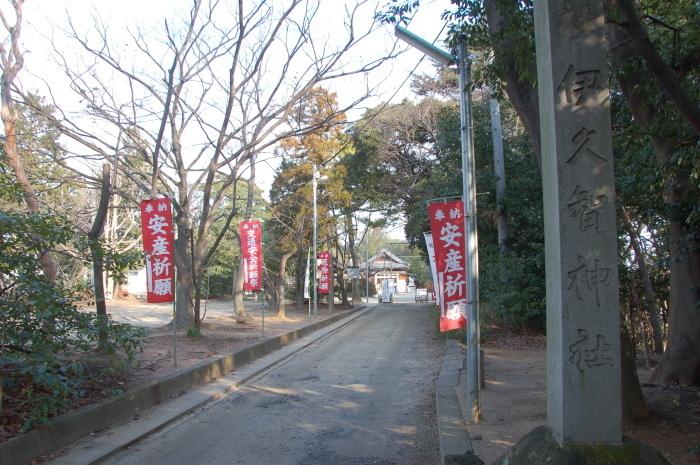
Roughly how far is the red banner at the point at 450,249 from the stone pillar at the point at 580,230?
13.8ft

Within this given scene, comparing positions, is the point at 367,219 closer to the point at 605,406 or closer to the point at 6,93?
the point at 6,93

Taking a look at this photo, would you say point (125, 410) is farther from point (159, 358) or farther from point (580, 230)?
point (580, 230)

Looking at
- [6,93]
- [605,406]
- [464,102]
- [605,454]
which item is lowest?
[605,454]

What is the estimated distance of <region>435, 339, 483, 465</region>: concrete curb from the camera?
209 inches

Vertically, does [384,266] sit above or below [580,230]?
below

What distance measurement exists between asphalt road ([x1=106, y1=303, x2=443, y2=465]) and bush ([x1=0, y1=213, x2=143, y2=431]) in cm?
112

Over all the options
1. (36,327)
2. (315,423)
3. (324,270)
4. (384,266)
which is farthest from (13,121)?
(384,266)

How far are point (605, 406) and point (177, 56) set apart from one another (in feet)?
42.4

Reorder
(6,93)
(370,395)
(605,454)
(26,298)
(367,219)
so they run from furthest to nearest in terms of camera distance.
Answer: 1. (367,219)
2. (6,93)
3. (370,395)
4. (26,298)
5. (605,454)

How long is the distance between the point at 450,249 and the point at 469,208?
1.37 meters

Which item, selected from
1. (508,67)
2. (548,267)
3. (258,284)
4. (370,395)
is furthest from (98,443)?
(258,284)

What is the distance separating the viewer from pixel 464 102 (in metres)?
7.31

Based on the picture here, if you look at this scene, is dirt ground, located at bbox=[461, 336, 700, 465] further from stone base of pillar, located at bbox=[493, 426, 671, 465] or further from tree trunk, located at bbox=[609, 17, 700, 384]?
stone base of pillar, located at bbox=[493, 426, 671, 465]

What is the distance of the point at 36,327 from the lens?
6.32 metres
